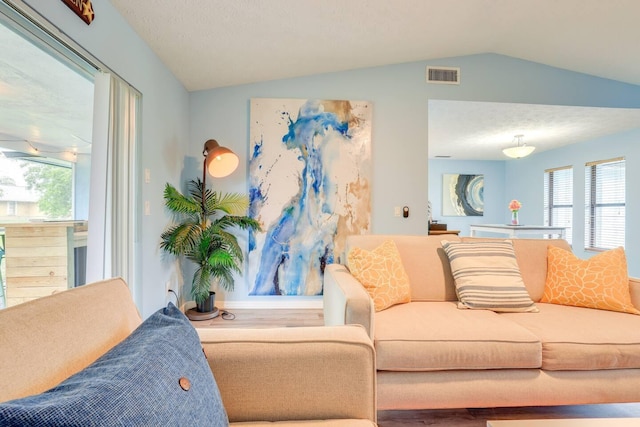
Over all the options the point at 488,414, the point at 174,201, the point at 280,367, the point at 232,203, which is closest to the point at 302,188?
the point at 232,203

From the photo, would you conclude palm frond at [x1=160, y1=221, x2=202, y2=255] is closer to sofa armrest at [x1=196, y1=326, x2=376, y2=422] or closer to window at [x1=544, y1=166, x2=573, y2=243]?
sofa armrest at [x1=196, y1=326, x2=376, y2=422]

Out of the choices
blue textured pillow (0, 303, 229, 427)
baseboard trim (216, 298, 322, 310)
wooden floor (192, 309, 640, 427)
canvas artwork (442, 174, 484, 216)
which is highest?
canvas artwork (442, 174, 484, 216)

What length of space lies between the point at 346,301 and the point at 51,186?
1.69m

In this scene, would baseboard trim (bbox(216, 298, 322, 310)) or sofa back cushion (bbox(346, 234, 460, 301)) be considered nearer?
sofa back cushion (bbox(346, 234, 460, 301))

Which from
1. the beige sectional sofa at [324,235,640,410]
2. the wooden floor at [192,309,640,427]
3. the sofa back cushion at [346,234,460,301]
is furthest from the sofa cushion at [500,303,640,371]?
the sofa back cushion at [346,234,460,301]

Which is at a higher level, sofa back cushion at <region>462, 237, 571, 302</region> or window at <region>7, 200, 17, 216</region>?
window at <region>7, 200, 17, 216</region>

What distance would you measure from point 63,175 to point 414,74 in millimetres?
3180

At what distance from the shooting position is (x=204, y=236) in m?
2.83

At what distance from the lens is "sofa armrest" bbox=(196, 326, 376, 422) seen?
908 mm

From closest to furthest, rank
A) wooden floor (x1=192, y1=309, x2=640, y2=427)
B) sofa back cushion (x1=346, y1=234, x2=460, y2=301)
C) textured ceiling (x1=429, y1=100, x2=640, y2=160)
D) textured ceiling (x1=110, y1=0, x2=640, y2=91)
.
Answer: wooden floor (x1=192, y1=309, x2=640, y2=427)
sofa back cushion (x1=346, y1=234, x2=460, y2=301)
textured ceiling (x1=110, y1=0, x2=640, y2=91)
textured ceiling (x1=429, y1=100, x2=640, y2=160)

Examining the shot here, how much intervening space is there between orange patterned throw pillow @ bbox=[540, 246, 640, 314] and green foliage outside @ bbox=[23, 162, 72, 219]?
2.93 metres

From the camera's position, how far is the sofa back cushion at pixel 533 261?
78.9 inches

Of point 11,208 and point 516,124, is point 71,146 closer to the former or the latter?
point 11,208

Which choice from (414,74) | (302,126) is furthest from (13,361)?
(414,74)
